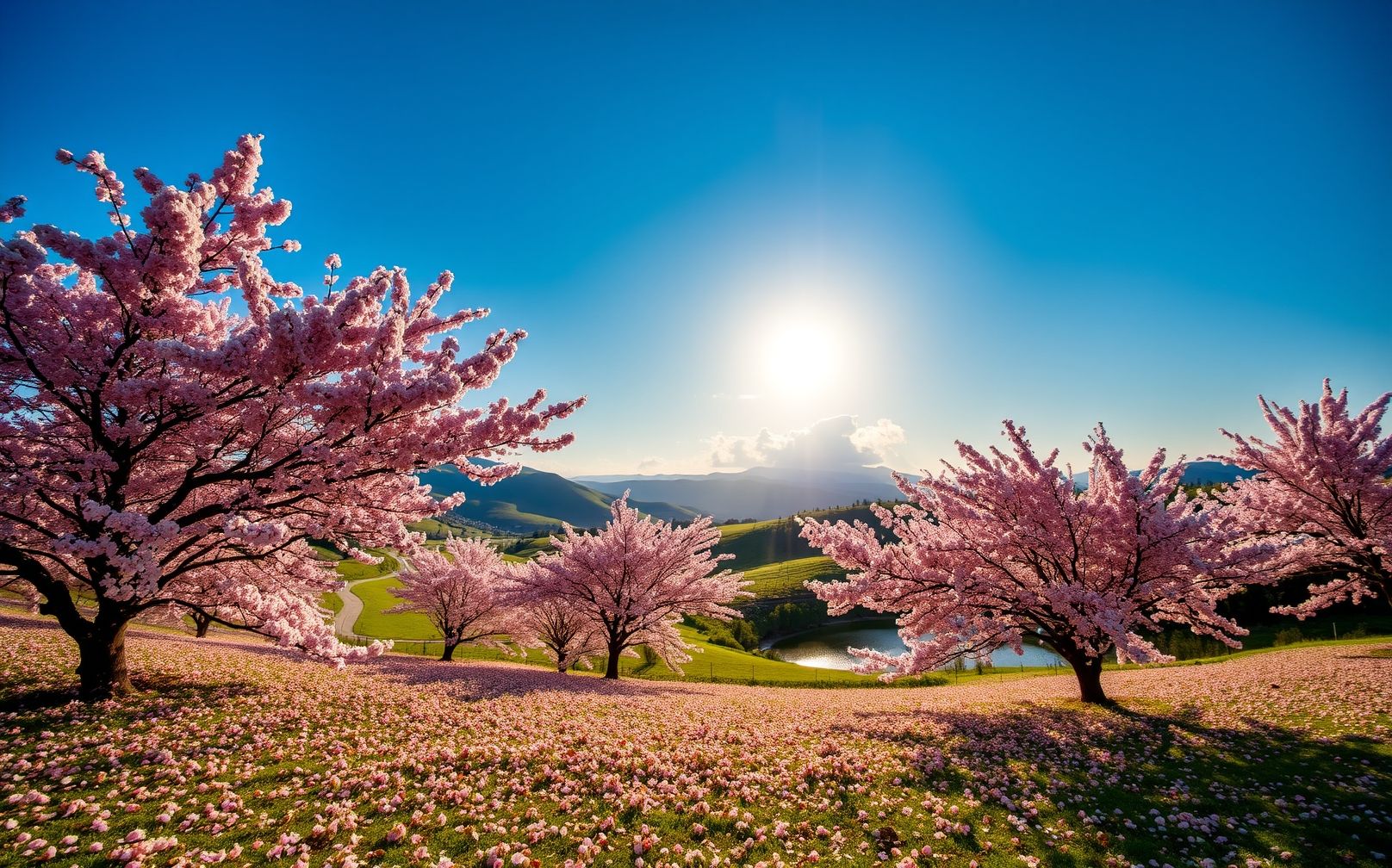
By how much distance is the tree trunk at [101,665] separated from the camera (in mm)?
9953

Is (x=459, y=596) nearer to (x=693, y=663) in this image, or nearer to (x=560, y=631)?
(x=560, y=631)

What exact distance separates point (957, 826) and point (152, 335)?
536 inches

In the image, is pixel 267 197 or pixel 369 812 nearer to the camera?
pixel 369 812

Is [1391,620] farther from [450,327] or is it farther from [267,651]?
[267,651]

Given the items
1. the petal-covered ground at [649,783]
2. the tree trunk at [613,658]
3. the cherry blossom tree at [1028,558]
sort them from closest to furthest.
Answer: the petal-covered ground at [649,783], the cherry blossom tree at [1028,558], the tree trunk at [613,658]

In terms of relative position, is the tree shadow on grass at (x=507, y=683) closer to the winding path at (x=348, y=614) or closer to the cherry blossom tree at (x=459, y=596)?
the cherry blossom tree at (x=459, y=596)

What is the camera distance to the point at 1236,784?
8016 millimetres

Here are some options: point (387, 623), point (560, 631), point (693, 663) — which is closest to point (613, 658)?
point (560, 631)

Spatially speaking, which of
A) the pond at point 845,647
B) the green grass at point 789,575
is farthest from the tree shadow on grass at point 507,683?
the green grass at point 789,575

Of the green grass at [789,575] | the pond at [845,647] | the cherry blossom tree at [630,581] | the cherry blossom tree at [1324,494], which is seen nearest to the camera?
the cherry blossom tree at [1324,494]

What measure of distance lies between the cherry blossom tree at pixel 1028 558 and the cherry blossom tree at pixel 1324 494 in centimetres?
314

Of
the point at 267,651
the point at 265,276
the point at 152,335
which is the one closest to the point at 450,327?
the point at 265,276

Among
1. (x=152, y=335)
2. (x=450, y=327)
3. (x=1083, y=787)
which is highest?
(x=450, y=327)

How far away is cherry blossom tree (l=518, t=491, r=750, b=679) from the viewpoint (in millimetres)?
24594
